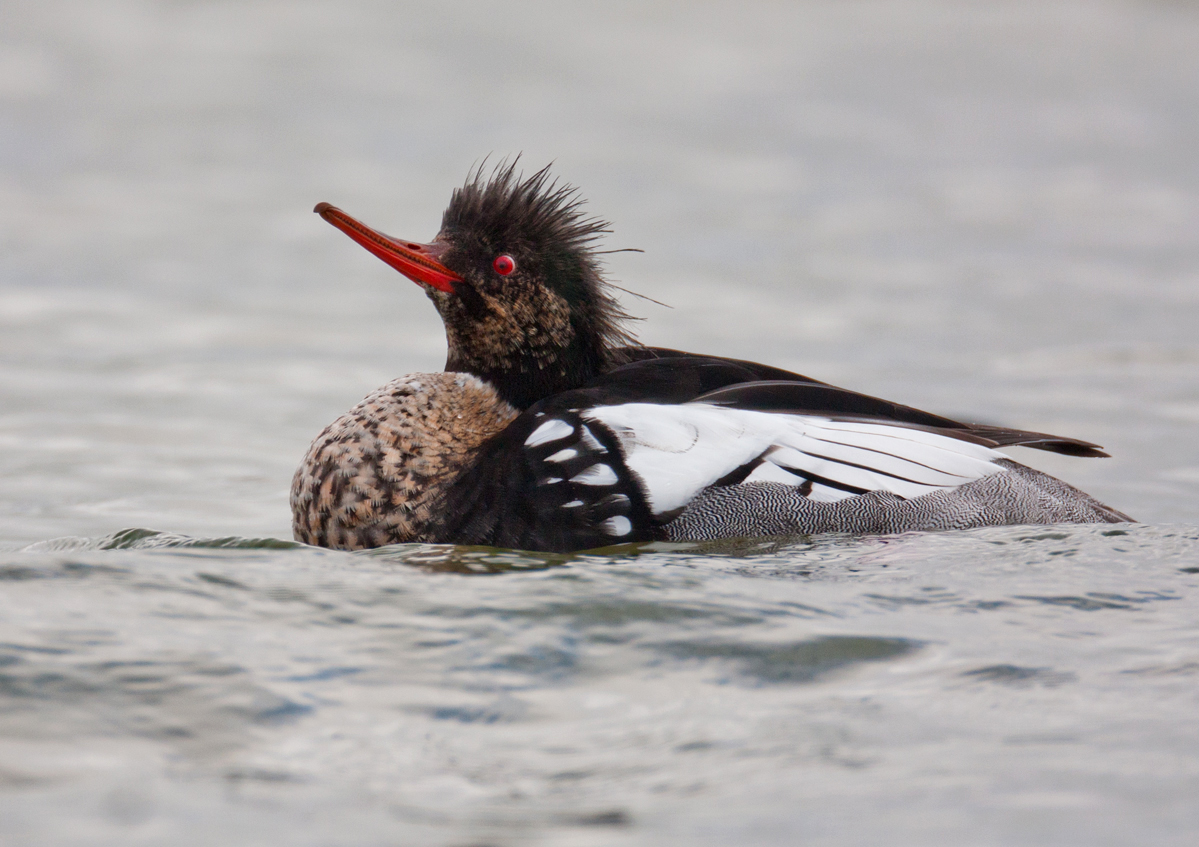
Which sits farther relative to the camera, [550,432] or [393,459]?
[393,459]

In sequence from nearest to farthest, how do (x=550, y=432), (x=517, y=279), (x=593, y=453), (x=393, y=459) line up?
(x=593, y=453)
(x=550, y=432)
(x=393, y=459)
(x=517, y=279)

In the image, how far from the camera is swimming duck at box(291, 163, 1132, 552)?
4648mm

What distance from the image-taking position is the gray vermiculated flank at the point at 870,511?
15.2ft

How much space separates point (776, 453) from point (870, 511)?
0.41 metres

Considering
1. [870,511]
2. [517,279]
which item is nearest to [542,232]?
[517,279]

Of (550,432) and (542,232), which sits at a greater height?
(542,232)

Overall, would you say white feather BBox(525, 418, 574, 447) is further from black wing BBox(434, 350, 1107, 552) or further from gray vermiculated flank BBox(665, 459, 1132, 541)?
gray vermiculated flank BBox(665, 459, 1132, 541)

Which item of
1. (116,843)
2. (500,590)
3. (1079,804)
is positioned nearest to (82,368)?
(500,590)

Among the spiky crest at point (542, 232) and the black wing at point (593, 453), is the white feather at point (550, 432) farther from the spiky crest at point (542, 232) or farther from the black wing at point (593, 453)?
the spiky crest at point (542, 232)

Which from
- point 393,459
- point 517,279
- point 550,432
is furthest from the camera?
point 517,279

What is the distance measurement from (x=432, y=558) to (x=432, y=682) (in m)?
1.32

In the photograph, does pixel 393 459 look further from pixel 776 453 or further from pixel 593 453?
pixel 776 453

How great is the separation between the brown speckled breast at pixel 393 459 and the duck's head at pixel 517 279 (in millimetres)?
176

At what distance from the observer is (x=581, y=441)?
15.4 ft
